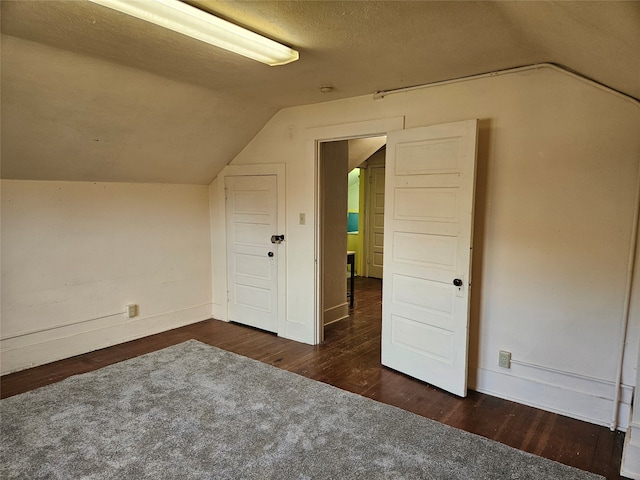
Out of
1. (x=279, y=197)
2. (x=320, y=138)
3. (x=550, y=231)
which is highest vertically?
(x=320, y=138)

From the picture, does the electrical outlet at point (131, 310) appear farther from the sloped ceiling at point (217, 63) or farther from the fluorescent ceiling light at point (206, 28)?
the fluorescent ceiling light at point (206, 28)

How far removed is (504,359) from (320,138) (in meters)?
2.50

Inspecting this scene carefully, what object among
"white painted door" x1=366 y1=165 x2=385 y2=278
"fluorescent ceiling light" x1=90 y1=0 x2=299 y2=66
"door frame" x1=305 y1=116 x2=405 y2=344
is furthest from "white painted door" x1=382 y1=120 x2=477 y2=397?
"white painted door" x1=366 y1=165 x2=385 y2=278

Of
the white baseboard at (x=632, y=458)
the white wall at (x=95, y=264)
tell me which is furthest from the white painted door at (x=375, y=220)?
the white baseboard at (x=632, y=458)

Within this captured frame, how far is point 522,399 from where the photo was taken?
2.83m

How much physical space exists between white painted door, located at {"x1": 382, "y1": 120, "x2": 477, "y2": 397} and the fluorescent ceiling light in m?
1.24

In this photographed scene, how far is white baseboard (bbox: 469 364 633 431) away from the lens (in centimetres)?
252

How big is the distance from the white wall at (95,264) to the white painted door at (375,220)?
335 cm

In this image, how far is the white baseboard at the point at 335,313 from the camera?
4.64 m

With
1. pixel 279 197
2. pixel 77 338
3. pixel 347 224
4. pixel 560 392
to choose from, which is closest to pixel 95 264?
pixel 77 338

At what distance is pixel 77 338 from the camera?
3.70m

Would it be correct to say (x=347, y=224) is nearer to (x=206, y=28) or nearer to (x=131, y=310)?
(x=131, y=310)

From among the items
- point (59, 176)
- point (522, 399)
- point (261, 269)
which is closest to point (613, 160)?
point (522, 399)

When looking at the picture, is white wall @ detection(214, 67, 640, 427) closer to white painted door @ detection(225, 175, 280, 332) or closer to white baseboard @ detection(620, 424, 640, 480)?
white baseboard @ detection(620, 424, 640, 480)
